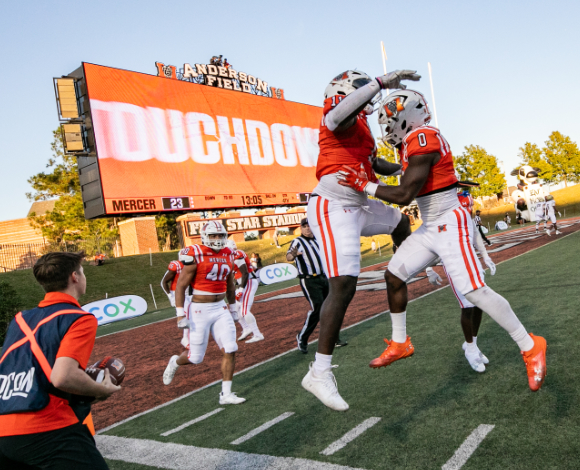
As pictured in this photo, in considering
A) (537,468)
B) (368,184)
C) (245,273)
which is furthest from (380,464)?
(245,273)

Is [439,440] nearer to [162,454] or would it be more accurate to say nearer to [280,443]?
[280,443]

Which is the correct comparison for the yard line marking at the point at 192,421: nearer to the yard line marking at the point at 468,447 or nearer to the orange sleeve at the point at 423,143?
the yard line marking at the point at 468,447

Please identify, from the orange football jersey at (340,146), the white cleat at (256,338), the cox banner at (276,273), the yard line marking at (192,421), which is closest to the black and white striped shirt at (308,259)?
the white cleat at (256,338)

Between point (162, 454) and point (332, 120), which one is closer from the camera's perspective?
point (332, 120)

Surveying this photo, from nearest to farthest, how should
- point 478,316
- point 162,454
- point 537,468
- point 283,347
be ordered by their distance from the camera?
point 537,468 < point 162,454 < point 478,316 < point 283,347

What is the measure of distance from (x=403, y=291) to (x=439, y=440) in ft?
3.50

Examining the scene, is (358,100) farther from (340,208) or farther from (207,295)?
(207,295)

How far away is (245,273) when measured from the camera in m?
9.21

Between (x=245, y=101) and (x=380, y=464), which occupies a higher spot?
(x=245, y=101)

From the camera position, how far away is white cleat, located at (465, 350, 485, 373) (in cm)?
466

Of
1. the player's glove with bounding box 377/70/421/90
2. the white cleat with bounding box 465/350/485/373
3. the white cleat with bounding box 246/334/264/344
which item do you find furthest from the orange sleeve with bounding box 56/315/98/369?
the white cleat with bounding box 246/334/264/344

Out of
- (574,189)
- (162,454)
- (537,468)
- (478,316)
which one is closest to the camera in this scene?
(537,468)

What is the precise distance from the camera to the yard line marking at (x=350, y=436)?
357 cm

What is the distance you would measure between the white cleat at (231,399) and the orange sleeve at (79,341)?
3114 mm
